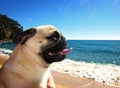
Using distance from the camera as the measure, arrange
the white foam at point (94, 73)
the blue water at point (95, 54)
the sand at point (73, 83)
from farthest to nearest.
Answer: the blue water at point (95, 54), the white foam at point (94, 73), the sand at point (73, 83)

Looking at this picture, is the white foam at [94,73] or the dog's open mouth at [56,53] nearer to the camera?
the dog's open mouth at [56,53]

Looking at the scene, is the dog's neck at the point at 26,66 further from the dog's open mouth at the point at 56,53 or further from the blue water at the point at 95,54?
the blue water at the point at 95,54

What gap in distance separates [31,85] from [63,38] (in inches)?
31.1

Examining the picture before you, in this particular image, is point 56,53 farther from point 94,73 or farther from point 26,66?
point 94,73

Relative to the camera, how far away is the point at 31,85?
118 inches

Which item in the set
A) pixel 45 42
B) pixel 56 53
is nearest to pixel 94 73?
pixel 56 53

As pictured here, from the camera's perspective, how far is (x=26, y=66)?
3043mm

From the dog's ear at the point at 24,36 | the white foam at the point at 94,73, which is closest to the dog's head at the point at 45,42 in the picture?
the dog's ear at the point at 24,36

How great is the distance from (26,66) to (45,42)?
418 millimetres

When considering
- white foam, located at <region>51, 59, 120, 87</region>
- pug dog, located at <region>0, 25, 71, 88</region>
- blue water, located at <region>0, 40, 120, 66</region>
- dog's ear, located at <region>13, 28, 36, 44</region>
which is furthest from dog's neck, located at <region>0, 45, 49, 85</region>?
blue water, located at <region>0, 40, 120, 66</region>

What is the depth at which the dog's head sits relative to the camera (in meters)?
3.09

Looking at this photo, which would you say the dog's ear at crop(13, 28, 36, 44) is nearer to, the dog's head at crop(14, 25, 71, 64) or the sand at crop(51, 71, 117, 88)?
the dog's head at crop(14, 25, 71, 64)

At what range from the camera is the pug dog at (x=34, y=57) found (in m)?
3.01

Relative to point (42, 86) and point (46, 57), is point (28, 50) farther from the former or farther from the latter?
point (42, 86)
